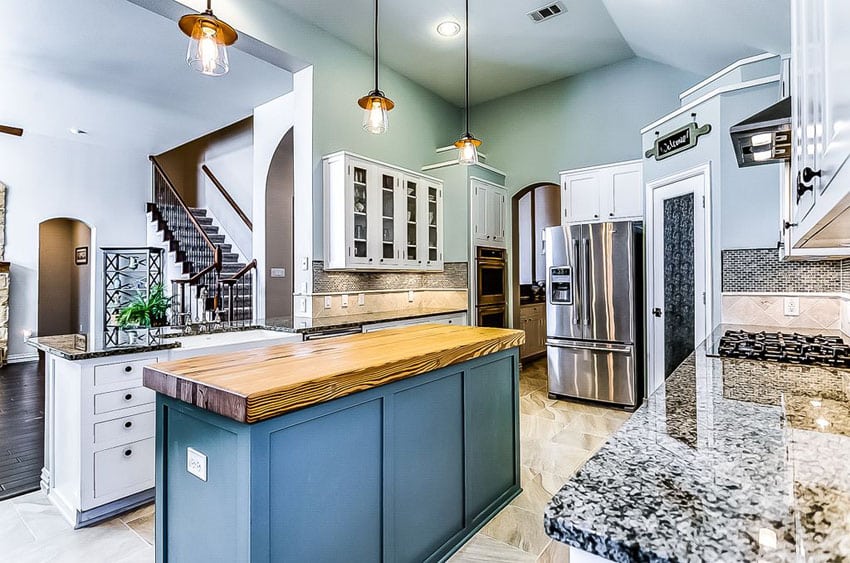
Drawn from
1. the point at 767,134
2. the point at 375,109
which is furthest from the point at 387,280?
the point at 767,134

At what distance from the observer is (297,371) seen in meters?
1.63

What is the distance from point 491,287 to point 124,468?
4283 millimetres

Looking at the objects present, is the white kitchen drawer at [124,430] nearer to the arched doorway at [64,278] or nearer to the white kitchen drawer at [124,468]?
the white kitchen drawer at [124,468]

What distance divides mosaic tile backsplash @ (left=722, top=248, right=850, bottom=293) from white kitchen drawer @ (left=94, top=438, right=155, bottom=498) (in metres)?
4.00

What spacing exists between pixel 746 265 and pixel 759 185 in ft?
1.85

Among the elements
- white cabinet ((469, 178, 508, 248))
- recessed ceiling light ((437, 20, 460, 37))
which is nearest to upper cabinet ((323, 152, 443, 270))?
white cabinet ((469, 178, 508, 248))

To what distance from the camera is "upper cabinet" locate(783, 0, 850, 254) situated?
652mm

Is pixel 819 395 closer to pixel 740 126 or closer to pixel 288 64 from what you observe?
pixel 740 126

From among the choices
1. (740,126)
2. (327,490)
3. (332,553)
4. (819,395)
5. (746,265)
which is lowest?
(332,553)

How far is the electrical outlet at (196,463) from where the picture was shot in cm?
150

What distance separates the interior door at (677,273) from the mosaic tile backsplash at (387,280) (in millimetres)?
2177

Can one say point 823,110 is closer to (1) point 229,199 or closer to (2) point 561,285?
(2) point 561,285

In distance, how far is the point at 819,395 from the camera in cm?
141

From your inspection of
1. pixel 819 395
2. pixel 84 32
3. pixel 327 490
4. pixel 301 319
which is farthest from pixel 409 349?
pixel 84 32
